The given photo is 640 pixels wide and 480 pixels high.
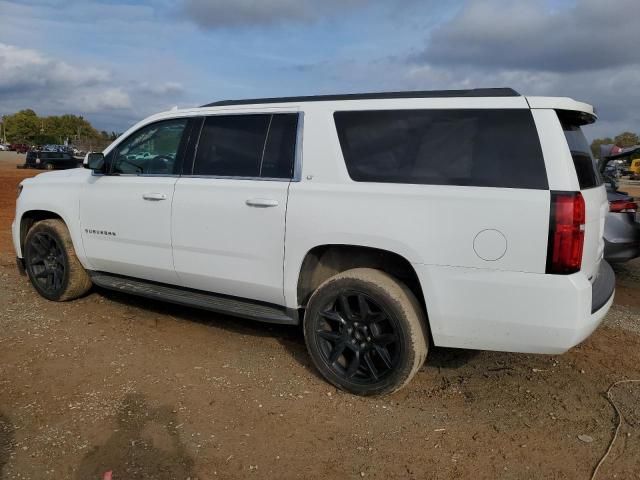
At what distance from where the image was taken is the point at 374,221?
3.56 metres

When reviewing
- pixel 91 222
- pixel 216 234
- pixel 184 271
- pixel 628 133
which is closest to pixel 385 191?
pixel 216 234

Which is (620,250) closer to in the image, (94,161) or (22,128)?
(94,161)

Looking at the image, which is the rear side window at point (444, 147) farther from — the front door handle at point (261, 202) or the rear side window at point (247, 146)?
the front door handle at point (261, 202)

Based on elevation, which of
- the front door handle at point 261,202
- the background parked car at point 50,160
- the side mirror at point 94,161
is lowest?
the background parked car at point 50,160

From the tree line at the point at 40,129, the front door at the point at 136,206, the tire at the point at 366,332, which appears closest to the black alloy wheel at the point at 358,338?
the tire at the point at 366,332

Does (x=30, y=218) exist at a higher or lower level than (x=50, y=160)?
higher

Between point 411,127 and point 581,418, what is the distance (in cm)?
211

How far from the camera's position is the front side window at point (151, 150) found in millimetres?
4742

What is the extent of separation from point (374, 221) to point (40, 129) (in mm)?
141488

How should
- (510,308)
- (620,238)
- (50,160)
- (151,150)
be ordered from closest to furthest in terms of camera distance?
(510,308)
(151,150)
(620,238)
(50,160)

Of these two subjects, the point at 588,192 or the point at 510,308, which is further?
the point at 588,192

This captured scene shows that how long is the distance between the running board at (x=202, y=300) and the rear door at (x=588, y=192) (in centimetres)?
197

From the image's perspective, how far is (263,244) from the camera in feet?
13.2

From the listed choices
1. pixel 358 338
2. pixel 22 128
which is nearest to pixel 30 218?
pixel 358 338
